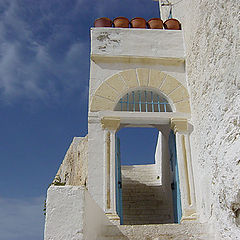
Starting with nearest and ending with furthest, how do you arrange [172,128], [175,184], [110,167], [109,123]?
[110,167], [109,123], [172,128], [175,184]

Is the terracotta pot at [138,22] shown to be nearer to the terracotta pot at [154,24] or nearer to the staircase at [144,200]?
the terracotta pot at [154,24]

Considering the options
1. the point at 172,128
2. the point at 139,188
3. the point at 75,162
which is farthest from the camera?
the point at 75,162

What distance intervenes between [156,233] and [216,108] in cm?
215

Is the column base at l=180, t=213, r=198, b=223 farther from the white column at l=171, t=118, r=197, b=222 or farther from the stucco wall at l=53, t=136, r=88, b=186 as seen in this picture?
the stucco wall at l=53, t=136, r=88, b=186

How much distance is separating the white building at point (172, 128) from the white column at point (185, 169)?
0.7 inches

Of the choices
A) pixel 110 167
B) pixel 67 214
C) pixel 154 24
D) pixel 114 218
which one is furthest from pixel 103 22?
pixel 67 214

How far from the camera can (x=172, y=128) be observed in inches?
287

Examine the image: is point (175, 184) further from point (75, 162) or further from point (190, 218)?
point (75, 162)

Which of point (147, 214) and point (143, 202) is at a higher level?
point (143, 202)

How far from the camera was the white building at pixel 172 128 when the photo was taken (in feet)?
15.6

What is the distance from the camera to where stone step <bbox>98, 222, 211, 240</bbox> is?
5.48 m

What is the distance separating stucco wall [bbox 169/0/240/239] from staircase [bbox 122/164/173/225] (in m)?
2.63

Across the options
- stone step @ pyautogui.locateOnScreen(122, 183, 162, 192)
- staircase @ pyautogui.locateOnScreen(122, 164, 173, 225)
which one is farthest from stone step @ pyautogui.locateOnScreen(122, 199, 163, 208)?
stone step @ pyautogui.locateOnScreen(122, 183, 162, 192)

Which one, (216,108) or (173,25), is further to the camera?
(173,25)
